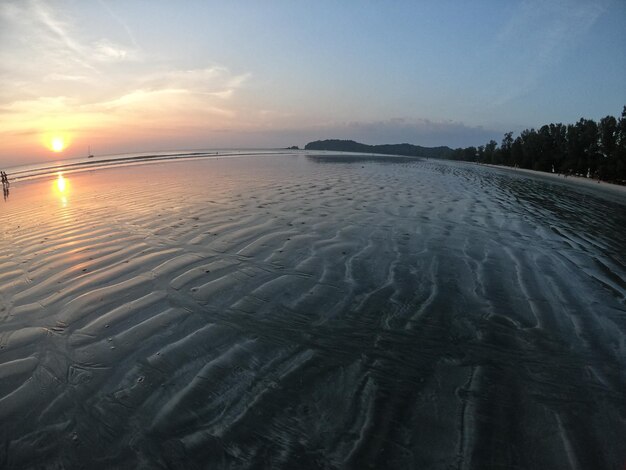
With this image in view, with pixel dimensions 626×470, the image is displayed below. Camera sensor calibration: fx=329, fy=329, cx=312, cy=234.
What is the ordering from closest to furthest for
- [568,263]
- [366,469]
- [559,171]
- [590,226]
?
1. [366,469]
2. [568,263]
3. [590,226]
4. [559,171]

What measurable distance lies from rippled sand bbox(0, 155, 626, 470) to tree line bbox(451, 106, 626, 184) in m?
44.2

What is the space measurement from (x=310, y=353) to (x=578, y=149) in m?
61.9

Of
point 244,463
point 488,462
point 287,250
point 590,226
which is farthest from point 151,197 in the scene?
point 590,226

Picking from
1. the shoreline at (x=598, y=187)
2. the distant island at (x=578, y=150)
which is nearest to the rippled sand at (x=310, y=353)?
the shoreline at (x=598, y=187)

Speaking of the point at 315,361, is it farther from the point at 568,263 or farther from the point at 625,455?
the point at 568,263

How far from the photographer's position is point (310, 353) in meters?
4.34

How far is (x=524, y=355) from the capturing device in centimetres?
433

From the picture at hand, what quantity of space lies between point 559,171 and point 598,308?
6379 cm

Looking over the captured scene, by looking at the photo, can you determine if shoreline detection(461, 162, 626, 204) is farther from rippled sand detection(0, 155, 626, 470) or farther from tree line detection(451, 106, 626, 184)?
rippled sand detection(0, 155, 626, 470)

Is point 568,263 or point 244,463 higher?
point 568,263

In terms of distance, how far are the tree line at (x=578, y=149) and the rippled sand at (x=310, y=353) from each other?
44234 millimetres

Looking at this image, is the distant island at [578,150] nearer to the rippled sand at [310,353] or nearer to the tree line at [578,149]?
the tree line at [578,149]

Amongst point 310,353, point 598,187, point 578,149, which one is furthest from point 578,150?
point 310,353

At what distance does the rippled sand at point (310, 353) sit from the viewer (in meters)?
2.97
